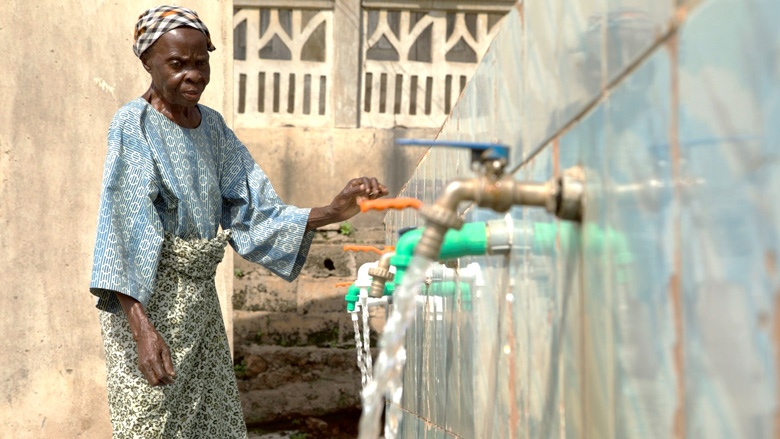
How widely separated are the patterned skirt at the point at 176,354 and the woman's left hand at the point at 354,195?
0.35 metres

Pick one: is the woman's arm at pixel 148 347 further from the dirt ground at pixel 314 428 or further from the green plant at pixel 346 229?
the green plant at pixel 346 229

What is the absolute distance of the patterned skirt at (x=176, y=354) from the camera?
2764 millimetres

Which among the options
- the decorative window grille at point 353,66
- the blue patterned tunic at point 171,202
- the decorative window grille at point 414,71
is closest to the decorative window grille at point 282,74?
the decorative window grille at point 353,66

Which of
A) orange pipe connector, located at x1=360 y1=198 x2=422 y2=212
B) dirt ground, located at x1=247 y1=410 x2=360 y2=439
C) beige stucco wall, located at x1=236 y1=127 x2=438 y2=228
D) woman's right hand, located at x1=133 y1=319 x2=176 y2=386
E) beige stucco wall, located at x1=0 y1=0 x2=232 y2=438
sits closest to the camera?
orange pipe connector, located at x1=360 y1=198 x2=422 y2=212

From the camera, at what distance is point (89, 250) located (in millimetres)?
4168

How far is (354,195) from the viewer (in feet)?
9.45

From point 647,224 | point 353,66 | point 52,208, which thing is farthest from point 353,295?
point 647,224

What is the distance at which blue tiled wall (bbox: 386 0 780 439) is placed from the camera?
536mm

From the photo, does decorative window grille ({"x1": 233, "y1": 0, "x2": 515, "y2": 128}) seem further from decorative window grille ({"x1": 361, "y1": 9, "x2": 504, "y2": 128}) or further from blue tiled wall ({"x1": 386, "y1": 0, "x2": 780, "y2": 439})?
blue tiled wall ({"x1": 386, "y1": 0, "x2": 780, "y2": 439})

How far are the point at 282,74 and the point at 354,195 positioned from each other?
289 cm

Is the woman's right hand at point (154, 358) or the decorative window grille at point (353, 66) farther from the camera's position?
the decorative window grille at point (353, 66)

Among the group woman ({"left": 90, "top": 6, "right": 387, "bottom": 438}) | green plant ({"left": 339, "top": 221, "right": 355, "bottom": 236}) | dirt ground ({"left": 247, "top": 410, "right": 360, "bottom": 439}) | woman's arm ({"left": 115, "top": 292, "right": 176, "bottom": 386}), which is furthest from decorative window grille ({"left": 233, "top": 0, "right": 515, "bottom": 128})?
woman's arm ({"left": 115, "top": 292, "right": 176, "bottom": 386})

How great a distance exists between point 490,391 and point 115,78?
3.02 m

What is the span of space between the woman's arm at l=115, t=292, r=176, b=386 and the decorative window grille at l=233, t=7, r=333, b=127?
119 inches
